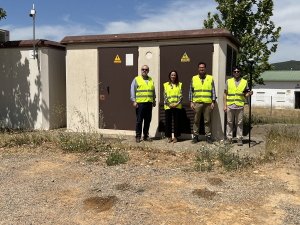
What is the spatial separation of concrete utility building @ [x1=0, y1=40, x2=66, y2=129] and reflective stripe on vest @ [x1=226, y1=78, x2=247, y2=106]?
5.54 meters

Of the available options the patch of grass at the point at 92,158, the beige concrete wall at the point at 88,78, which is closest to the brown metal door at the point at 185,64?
the beige concrete wall at the point at 88,78

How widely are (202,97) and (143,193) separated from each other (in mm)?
3872

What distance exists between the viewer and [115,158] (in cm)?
601

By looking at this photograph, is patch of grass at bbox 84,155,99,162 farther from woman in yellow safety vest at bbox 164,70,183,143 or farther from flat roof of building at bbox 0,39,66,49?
flat roof of building at bbox 0,39,66,49

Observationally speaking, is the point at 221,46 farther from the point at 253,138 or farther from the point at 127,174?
the point at 127,174

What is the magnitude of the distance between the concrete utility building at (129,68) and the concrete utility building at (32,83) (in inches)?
33.3

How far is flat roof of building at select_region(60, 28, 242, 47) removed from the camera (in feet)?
26.1

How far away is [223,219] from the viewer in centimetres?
362

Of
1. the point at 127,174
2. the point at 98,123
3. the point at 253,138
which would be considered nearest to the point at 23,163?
the point at 127,174

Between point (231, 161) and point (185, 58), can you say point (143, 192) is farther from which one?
point (185, 58)

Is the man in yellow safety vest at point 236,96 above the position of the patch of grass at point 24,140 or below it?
above

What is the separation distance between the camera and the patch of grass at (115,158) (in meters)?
5.92

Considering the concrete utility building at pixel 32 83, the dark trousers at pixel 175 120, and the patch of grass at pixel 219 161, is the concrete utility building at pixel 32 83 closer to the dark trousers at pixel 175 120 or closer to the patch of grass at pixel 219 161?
the dark trousers at pixel 175 120

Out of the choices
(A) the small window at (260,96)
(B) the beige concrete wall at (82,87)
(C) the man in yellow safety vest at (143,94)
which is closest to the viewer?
(C) the man in yellow safety vest at (143,94)
